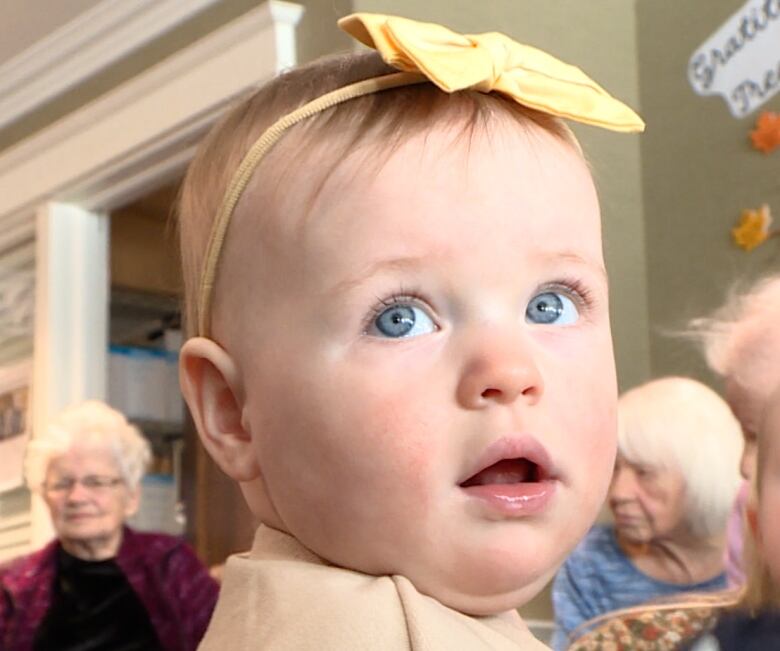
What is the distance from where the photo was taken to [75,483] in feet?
8.29

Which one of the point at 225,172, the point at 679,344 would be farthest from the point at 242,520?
the point at 225,172

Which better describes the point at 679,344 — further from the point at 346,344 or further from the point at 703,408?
the point at 346,344

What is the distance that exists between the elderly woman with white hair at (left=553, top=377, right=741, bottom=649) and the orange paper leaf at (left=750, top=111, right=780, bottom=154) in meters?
0.71

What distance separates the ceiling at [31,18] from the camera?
317 cm

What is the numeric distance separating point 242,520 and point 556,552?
2.92m

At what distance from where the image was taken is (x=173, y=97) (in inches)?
116

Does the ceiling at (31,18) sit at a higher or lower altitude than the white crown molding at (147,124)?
higher

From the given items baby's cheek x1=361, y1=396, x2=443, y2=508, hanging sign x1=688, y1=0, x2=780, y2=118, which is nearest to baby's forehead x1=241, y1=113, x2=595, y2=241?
baby's cheek x1=361, y1=396, x2=443, y2=508

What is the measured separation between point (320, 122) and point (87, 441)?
1.98 metres

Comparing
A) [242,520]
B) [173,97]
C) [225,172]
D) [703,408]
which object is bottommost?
[242,520]

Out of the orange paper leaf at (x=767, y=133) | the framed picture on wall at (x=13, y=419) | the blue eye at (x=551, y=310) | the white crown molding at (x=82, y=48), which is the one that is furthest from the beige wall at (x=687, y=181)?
the blue eye at (x=551, y=310)

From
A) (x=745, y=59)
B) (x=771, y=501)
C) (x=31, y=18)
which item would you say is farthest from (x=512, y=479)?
(x=31, y=18)

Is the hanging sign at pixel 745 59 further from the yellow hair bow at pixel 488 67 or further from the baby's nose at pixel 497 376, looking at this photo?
the baby's nose at pixel 497 376

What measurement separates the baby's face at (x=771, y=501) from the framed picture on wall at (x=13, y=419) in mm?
2663
